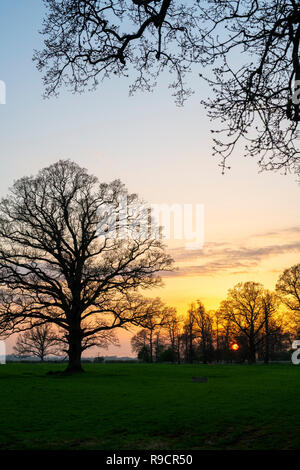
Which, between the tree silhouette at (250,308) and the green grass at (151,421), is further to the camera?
the tree silhouette at (250,308)

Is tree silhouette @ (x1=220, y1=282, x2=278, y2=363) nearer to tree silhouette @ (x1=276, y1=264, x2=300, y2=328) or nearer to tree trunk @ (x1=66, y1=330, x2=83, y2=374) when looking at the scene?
tree silhouette @ (x1=276, y1=264, x2=300, y2=328)

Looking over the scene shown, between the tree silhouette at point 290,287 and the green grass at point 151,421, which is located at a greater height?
the tree silhouette at point 290,287

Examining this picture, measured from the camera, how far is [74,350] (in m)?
38.3

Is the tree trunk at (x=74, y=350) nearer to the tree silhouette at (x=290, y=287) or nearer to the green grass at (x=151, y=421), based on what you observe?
the green grass at (x=151, y=421)

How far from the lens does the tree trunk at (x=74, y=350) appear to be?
124ft

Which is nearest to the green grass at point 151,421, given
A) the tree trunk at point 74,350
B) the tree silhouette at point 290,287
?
the tree trunk at point 74,350

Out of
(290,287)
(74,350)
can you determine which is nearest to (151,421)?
(74,350)

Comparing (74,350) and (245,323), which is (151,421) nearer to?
(74,350)

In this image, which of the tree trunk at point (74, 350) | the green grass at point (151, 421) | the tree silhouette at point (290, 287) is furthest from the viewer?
the tree silhouette at point (290, 287)

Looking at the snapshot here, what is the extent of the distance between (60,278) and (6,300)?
16.4 ft

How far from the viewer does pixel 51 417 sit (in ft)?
46.7

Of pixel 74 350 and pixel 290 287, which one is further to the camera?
pixel 290 287
